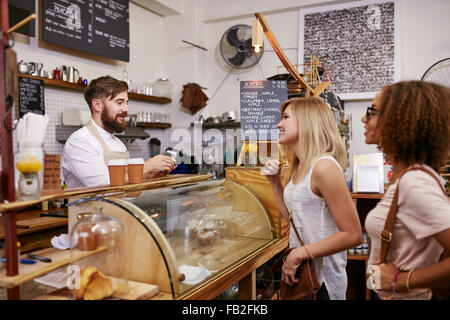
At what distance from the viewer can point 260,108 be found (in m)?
3.28

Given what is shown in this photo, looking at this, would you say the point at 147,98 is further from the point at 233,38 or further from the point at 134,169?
the point at 134,169

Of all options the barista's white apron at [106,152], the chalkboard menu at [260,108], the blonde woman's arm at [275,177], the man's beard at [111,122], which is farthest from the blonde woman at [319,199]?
the man's beard at [111,122]

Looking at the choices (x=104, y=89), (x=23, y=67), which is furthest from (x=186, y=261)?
(x=23, y=67)

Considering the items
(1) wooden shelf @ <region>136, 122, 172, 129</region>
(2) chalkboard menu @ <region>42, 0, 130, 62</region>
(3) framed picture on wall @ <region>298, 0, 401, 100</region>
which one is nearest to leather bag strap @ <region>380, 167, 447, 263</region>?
(2) chalkboard menu @ <region>42, 0, 130, 62</region>

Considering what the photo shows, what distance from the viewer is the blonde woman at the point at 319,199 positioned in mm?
1686

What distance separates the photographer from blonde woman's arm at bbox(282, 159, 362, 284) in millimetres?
1674

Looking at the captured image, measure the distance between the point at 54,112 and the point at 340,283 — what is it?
413 centimetres

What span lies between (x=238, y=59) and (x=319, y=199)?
531 centimetres

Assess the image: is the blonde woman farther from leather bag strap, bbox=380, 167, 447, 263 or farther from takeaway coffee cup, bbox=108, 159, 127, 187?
takeaway coffee cup, bbox=108, 159, 127, 187

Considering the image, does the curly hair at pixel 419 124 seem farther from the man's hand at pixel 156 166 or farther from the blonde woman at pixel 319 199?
the man's hand at pixel 156 166

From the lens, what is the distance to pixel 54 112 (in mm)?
4785

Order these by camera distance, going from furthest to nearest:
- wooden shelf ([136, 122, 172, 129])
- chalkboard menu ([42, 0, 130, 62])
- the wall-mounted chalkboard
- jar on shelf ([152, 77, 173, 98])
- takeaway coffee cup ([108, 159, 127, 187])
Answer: jar on shelf ([152, 77, 173, 98])
wooden shelf ([136, 122, 172, 129])
chalkboard menu ([42, 0, 130, 62])
the wall-mounted chalkboard
takeaway coffee cup ([108, 159, 127, 187])

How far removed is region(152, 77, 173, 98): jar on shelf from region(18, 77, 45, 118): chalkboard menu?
2.36m
